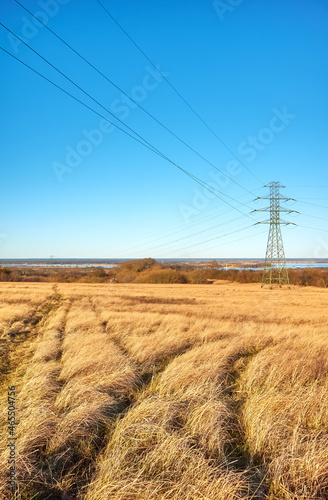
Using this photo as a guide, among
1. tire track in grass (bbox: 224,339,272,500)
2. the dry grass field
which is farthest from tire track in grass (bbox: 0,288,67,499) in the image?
tire track in grass (bbox: 224,339,272,500)

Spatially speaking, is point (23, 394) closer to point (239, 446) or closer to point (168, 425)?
point (168, 425)

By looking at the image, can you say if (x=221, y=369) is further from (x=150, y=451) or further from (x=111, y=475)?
(x=111, y=475)

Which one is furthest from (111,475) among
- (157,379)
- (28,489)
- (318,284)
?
(318,284)

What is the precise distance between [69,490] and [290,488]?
2.60 m

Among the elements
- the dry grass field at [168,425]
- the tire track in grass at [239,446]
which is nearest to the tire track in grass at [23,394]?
the dry grass field at [168,425]

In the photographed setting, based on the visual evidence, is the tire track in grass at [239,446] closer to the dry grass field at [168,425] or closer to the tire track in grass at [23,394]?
the dry grass field at [168,425]

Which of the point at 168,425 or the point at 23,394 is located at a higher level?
the point at 168,425

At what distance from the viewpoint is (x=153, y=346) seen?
9477mm

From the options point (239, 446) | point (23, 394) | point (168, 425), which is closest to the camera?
point (239, 446)

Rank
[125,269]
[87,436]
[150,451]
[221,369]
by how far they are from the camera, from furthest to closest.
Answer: [125,269], [221,369], [87,436], [150,451]

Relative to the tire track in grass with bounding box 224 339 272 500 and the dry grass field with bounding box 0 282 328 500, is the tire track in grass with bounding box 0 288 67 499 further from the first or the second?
the tire track in grass with bounding box 224 339 272 500

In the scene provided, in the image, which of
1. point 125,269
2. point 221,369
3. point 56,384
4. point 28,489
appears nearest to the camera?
point 28,489

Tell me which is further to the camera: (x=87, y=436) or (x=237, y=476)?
(x=87, y=436)

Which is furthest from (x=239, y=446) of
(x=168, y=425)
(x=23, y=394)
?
(x=23, y=394)
